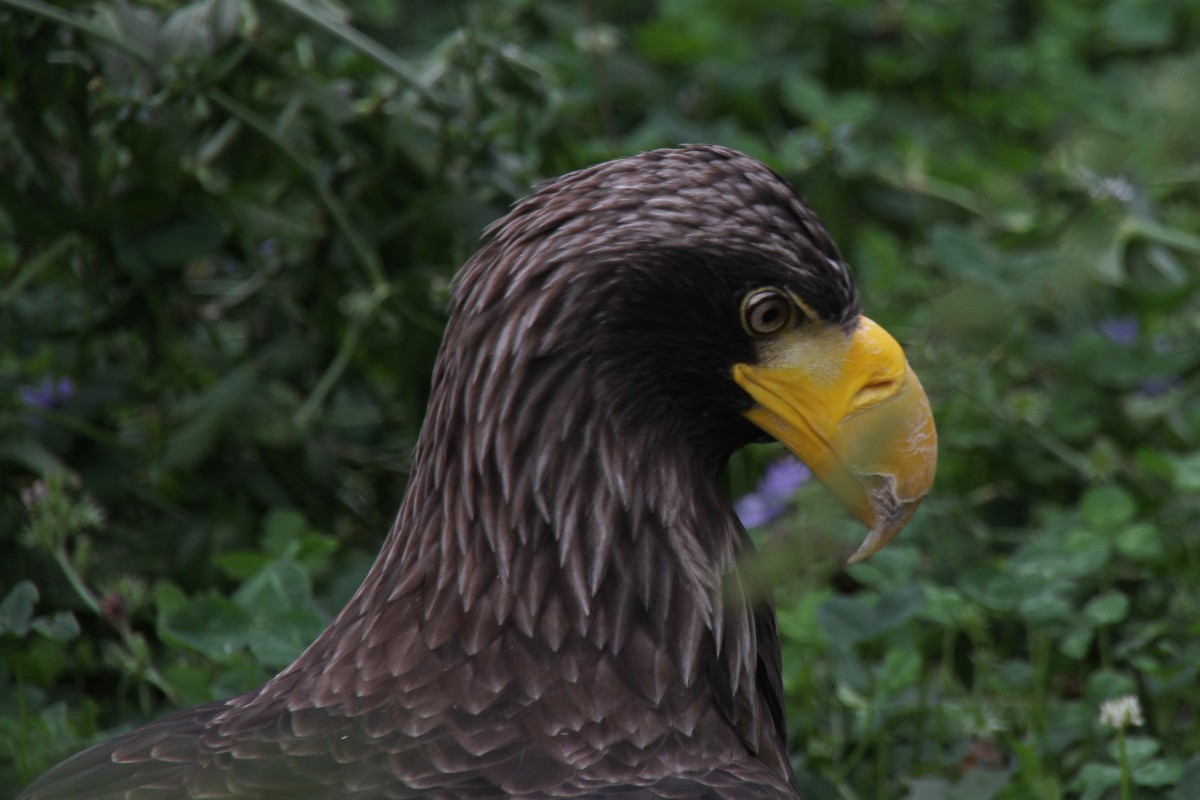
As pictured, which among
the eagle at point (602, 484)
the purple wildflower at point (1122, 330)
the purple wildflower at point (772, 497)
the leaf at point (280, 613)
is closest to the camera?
the eagle at point (602, 484)

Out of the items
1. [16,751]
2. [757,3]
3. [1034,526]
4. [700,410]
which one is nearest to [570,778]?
[700,410]

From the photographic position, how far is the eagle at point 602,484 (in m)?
2.03

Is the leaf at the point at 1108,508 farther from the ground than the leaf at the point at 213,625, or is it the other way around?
the leaf at the point at 213,625

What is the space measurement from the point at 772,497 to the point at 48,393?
162 cm

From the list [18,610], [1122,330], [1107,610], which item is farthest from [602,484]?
[1122,330]

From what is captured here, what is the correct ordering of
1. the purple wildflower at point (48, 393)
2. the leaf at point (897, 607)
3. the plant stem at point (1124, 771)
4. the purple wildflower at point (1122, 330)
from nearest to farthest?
the plant stem at point (1124, 771)
the leaf at point (897, 607)
the purple wildflower at point (48, 393)
the purple wildflower at point (1122, 330)

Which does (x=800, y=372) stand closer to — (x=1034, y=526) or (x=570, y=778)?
(x=570, y=778)

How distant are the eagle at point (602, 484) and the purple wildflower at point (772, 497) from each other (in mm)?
966

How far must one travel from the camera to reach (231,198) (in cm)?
328

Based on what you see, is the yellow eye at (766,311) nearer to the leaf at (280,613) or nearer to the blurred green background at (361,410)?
the blurred green background at (361,410)

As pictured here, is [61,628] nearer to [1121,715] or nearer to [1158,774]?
[1121,715]

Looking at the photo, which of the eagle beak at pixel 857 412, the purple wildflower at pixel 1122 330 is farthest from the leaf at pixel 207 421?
the purple wildflower at pixel 1122 330

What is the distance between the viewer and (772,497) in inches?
126

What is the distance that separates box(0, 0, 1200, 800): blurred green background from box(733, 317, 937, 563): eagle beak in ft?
1.50
